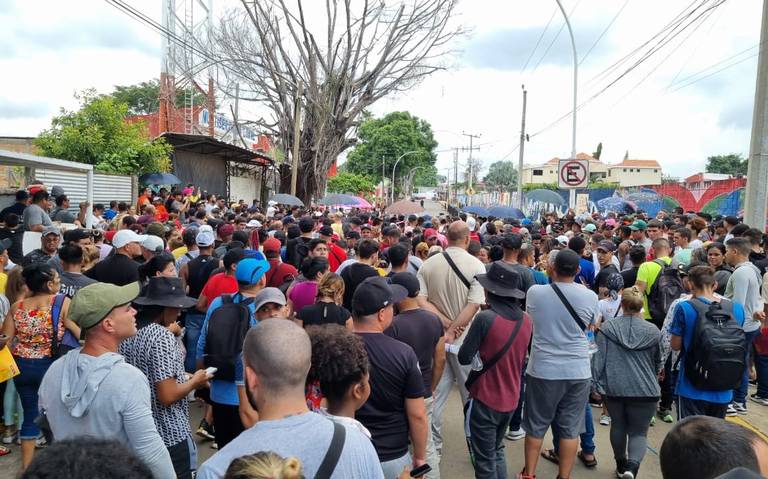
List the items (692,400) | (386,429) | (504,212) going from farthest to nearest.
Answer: (504,212), (692,400), (386,429)

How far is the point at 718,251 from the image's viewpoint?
6.89 meters

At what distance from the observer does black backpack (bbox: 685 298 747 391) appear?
180 inches

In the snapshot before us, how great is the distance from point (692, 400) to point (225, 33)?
2726 centimetres

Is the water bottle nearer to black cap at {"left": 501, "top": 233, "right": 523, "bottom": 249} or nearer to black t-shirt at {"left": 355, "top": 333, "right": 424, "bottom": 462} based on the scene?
black cap at {"left": 501, "top": 233, "right": 523, "bottom": 249}

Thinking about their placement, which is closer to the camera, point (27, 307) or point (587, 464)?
point (27, 307)

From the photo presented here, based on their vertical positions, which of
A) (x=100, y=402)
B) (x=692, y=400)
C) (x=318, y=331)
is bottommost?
(x=692, y=400)

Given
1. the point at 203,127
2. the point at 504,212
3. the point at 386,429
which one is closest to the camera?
the point at 386,429

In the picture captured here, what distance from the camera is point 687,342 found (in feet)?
15.8

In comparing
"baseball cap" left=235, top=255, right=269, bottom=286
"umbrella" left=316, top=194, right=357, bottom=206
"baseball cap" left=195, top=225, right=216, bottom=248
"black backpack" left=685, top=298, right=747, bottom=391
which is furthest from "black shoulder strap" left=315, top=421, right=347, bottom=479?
"umbrella" left=316, top=194, right=357, bottom=206

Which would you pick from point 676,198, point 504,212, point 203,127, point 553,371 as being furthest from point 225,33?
point 553,371

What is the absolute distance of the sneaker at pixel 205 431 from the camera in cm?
571

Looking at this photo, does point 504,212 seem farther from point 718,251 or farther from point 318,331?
point 318,331

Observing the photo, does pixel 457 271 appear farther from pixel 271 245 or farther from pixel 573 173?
pixel 573 173

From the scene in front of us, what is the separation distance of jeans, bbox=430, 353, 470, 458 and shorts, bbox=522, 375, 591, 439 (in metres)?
0.60
